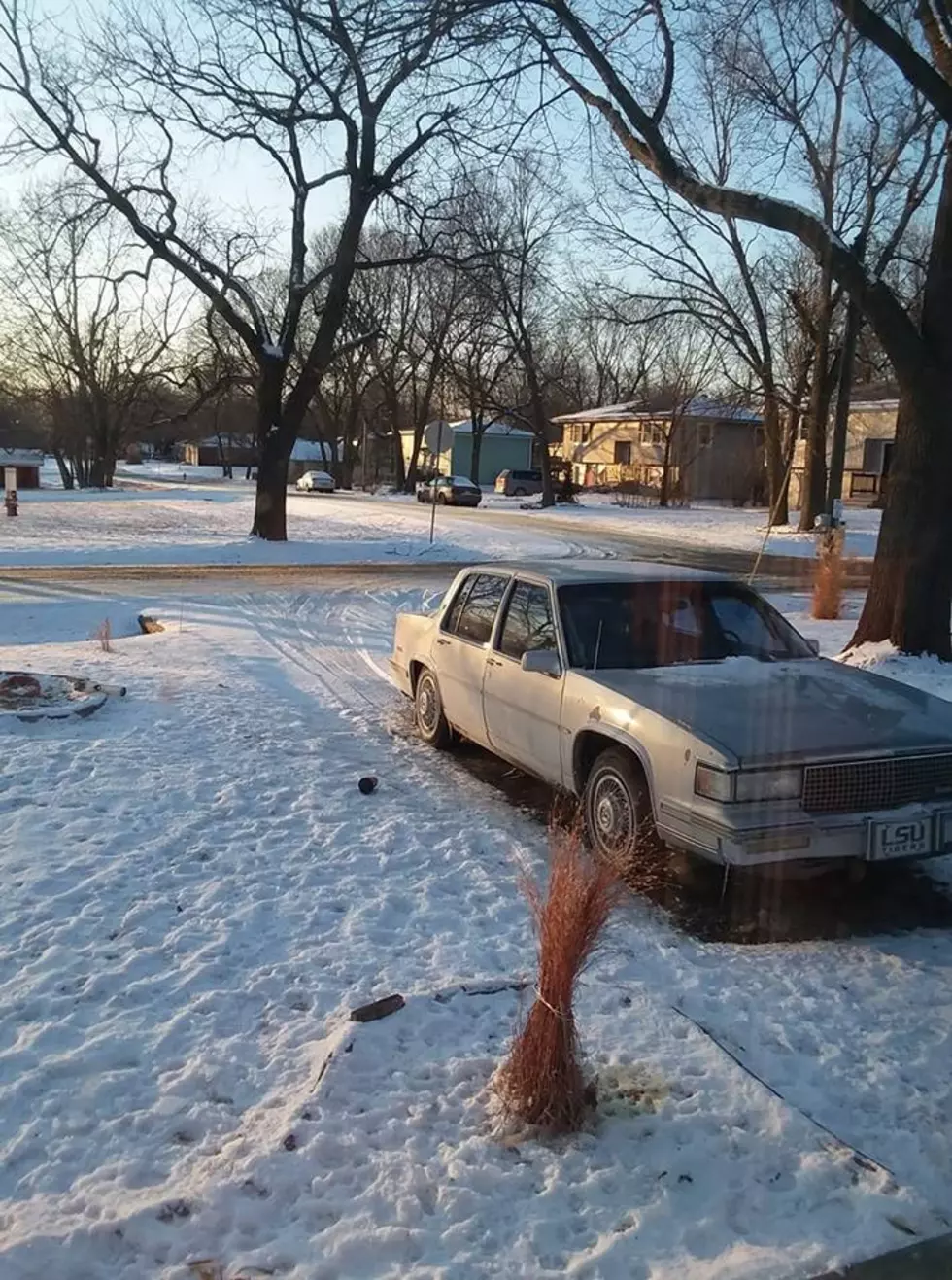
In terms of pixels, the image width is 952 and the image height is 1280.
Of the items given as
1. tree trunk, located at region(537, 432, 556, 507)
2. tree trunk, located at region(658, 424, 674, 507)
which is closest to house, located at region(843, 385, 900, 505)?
tree trunk, located at region(658, 424, 674, 507)

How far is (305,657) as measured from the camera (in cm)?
1147

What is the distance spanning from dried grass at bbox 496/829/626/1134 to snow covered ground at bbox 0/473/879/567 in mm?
19464

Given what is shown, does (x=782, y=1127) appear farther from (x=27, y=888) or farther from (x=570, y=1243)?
(x=27, y=888)

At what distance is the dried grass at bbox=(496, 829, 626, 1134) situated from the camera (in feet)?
10.4

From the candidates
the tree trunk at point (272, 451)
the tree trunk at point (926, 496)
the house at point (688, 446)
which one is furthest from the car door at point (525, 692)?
the house at point (688, 446)

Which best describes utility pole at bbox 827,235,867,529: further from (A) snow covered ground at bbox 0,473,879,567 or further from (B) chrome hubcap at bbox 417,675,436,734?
(B) chrome hubcap at bbox 417,675,436,734

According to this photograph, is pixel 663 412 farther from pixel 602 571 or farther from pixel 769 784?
pixel 769 784

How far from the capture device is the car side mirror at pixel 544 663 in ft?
19.5

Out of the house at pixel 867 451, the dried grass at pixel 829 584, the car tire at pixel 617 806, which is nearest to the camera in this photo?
the car tire at pixel 617 806

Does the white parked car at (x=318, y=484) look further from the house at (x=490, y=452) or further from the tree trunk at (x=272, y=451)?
the tree trunk at (x=272, y=451)

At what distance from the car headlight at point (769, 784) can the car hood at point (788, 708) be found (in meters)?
0.06

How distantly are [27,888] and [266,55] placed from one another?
16.6 m

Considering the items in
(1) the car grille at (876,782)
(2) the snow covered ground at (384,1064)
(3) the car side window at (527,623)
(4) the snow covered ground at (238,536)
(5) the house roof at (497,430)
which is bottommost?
(4) the snow covered ground at (238,536)

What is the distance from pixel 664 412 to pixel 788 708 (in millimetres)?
55035
